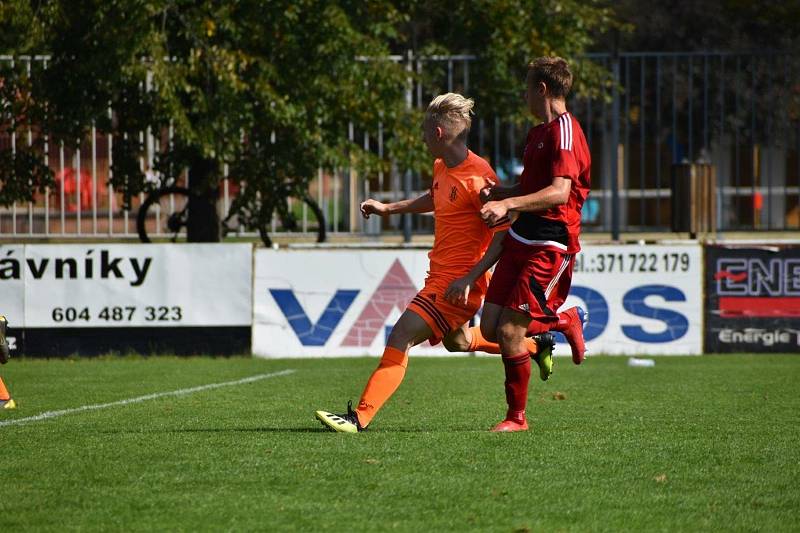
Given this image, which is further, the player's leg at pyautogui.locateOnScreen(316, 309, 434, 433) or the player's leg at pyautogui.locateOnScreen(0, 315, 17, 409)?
the player's leg at pyautogui.locateOnScreen(0, 315, 17, 409)

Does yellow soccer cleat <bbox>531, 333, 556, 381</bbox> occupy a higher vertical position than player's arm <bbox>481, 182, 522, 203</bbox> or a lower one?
lower

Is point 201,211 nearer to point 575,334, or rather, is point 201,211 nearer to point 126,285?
point 126,285

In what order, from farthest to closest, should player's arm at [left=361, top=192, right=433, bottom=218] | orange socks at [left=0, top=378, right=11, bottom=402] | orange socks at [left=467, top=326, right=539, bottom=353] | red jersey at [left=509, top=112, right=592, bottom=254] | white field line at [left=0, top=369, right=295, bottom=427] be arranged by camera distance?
orange socks at [left=0, top=378, right=11, bottom=402] → white field line at [left=0, top=369, right=295, bottom=427] → player's arm at [left=361, top=192, right=433, bottom=218] → orange socks at [left=467, top=326, right=539, bottom=353] → red jersey at [left=509, top=112, right=592, bottom=254]

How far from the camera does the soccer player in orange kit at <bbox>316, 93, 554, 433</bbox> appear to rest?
718 cm

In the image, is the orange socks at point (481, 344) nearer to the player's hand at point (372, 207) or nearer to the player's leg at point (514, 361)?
the player's leg at point (514, 361)

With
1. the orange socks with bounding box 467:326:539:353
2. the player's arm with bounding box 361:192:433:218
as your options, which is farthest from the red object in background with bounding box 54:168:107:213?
the orange socks with bounding box 467:326:539:353

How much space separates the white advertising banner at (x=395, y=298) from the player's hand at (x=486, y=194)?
7658 millimetres

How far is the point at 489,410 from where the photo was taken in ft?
28.9

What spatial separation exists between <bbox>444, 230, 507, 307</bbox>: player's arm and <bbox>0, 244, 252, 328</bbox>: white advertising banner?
25.9 ft

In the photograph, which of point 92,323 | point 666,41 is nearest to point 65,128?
point 92,323

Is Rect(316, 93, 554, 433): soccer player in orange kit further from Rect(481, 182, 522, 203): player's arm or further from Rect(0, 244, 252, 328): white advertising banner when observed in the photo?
Rect(0, 244, 252, 328): white advertising banner

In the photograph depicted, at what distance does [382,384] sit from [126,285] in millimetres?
7944

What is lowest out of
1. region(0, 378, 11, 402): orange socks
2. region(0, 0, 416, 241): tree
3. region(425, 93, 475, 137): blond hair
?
region(0, 378, 11, 402): orange socks

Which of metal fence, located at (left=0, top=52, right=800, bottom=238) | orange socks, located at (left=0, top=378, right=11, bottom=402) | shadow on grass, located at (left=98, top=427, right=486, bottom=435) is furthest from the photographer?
metal fence, located at (left=0, top=52, right=800, bottom=238)
